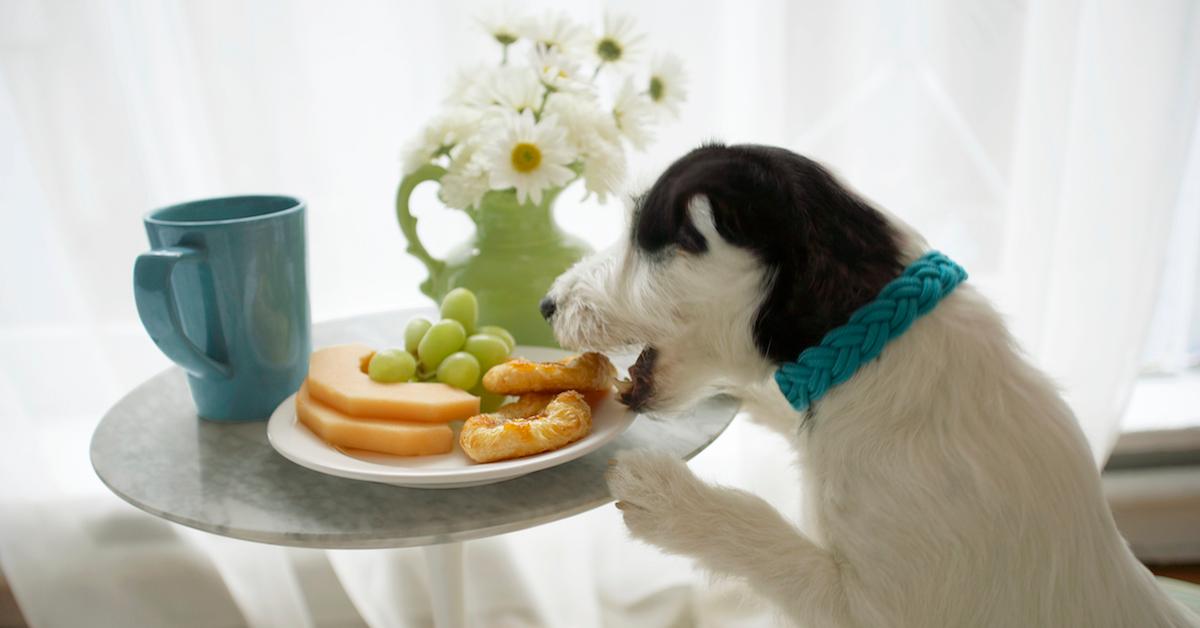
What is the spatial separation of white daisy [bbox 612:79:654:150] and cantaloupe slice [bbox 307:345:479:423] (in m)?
0.36

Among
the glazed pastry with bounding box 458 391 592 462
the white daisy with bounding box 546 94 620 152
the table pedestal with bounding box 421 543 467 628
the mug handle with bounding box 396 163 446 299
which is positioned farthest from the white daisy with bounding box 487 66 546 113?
the table pedestal with bounding box 421 543 467 628

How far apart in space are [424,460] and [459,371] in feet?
0.37

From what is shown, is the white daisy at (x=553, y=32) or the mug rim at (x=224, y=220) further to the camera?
the white daisy at (x=553, y=32)

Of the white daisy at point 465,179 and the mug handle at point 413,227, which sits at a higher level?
the white daisy at point 465,179

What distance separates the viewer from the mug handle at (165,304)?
0.81 metres

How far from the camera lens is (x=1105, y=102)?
4.44ft

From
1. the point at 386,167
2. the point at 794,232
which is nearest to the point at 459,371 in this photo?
the point at 794,232

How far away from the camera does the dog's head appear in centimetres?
71

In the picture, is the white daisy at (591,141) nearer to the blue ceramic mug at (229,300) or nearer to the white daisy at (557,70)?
the white daisy at (557,70)

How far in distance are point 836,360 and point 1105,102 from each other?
958 mm

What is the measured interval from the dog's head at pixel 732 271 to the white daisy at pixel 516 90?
20 cm

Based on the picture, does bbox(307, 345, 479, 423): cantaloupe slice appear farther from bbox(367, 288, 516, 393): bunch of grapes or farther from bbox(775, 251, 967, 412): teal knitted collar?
bbox(775, 251, 967, 412): teal knitted collar

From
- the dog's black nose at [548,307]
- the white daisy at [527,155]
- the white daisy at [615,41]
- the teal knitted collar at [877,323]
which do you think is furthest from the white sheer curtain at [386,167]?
the teal knitted collar at [877,323]

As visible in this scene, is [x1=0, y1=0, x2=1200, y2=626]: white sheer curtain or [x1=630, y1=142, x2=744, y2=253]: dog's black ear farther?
[x1=0, y1=0, x2=1200, y2=626]: white sheer curtain
